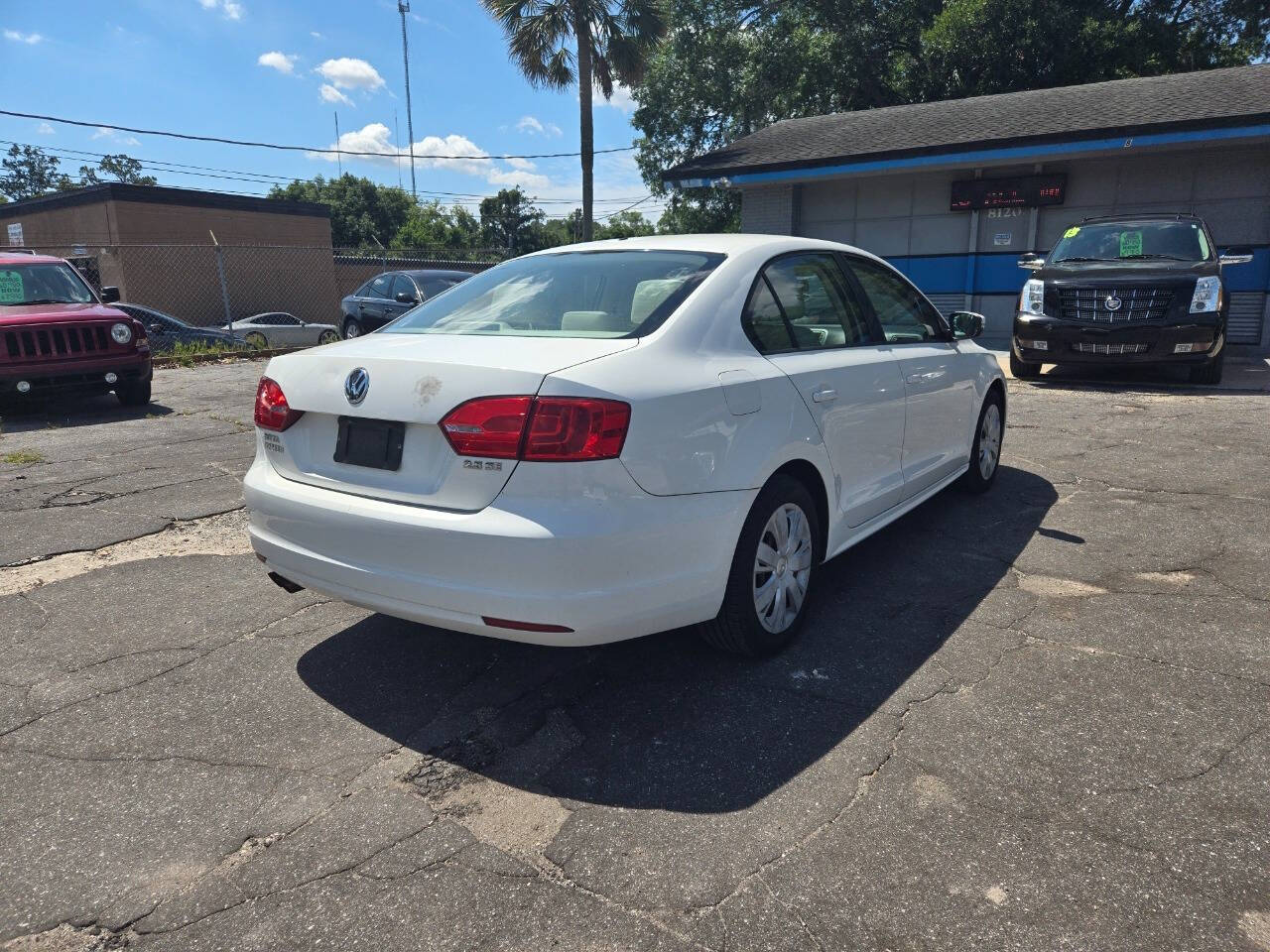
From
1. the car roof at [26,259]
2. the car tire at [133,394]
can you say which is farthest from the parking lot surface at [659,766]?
the car roof at [26,259]

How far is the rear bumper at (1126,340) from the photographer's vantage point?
9273mm

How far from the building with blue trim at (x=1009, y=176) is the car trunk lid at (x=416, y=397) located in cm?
1393

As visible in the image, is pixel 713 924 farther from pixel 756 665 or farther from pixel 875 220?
pixel 875 220

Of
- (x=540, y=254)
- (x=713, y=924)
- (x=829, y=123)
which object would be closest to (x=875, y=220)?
(x=829, y=123)

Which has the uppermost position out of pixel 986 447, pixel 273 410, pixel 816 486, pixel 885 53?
pixel 885 53

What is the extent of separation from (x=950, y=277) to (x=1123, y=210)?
10.1 feet

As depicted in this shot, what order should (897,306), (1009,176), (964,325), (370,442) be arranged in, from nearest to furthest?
(370,442)
(897,306)
(964,325)
(1009,176)

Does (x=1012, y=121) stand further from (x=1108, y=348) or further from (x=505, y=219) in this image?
(x=505, y=219)

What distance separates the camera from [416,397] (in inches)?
109

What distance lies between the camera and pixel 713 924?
6.69 feet

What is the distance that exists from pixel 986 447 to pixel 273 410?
14.1 ft

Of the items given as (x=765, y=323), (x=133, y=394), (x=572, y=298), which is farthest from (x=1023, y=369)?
(x=133, y=394)

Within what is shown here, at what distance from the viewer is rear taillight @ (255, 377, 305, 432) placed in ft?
10.4

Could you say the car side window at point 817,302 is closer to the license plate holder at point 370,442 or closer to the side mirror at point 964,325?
the side mirror at point 964,325
